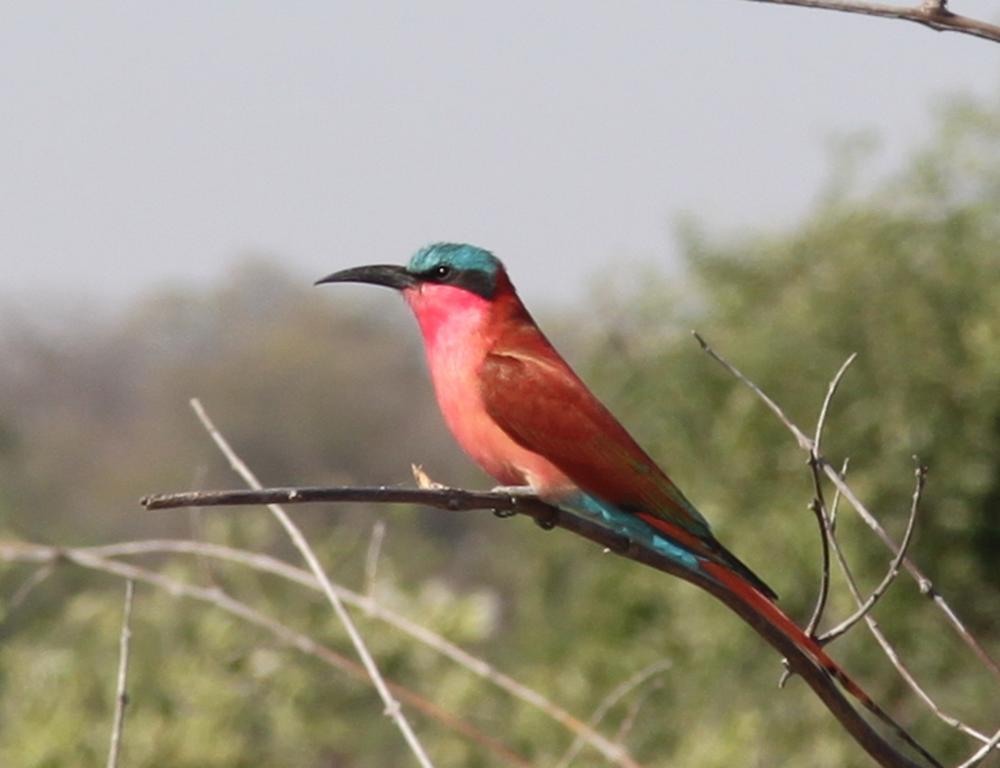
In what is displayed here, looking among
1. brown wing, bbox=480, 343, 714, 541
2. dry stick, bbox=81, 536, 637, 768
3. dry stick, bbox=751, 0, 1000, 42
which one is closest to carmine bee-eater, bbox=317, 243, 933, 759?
brown wing, bbox=480, 343, 714, 541

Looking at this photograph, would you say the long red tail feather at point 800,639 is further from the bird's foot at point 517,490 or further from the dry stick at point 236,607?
the dry stick at point 236,607

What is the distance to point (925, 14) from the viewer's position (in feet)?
4.18

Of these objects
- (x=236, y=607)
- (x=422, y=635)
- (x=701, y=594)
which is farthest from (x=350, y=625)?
(x=701, y=594)

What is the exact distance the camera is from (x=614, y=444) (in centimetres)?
228

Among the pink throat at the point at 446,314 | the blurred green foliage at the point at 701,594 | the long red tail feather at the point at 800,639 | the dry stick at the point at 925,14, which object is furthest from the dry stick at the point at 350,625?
the blurred green foliage at the point at 701,594

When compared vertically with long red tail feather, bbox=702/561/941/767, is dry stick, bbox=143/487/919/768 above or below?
above

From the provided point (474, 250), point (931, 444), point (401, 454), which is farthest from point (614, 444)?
point (401, 454)

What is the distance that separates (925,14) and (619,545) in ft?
1.86

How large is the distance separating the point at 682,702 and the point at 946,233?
5.30 feet

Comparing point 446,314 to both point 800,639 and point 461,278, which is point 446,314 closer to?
point 461,278

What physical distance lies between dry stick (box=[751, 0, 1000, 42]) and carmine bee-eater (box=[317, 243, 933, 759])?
836 millimetres

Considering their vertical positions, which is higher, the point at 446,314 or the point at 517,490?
the point at 446,314

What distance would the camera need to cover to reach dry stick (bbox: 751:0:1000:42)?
4.12 ft

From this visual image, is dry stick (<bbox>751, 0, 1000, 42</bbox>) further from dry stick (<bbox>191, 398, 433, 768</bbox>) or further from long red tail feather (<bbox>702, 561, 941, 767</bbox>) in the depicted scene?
dry stick (<bbox>191, 398, 433, 768</bbox>)
